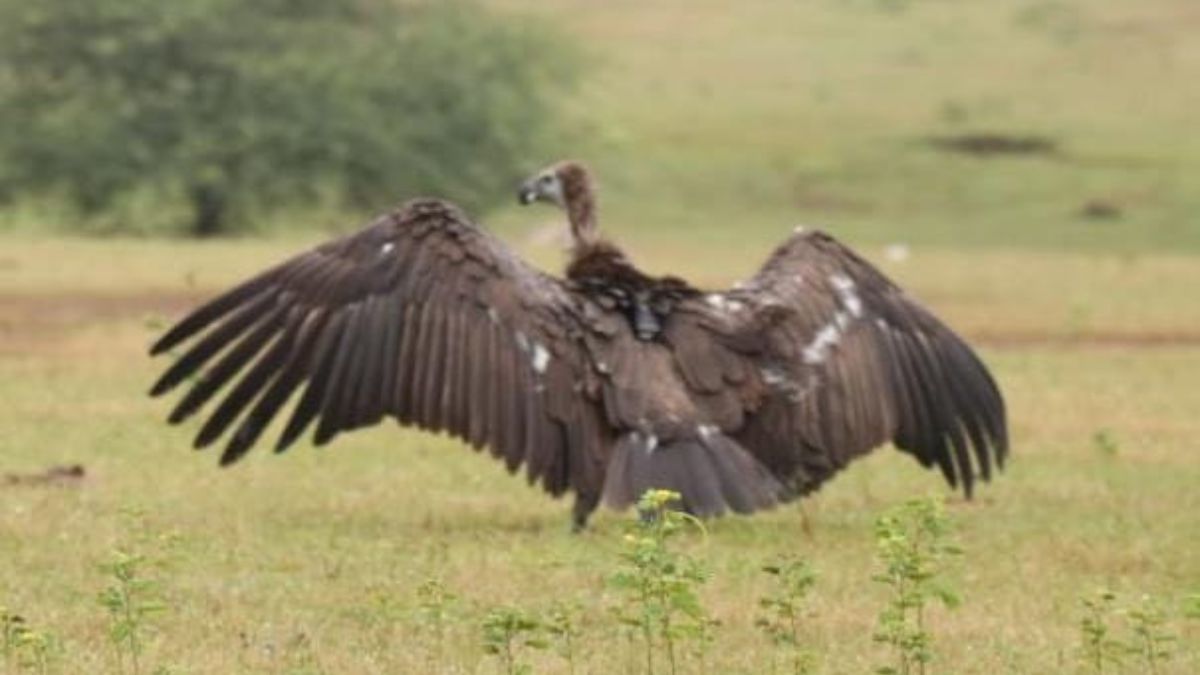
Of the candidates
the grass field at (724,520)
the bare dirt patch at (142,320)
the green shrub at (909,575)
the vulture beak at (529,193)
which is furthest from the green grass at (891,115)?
the green shrub at (909,575)

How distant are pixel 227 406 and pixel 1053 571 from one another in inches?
121

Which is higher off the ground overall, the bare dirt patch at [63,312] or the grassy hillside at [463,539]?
the bare dirt patch at [63,312]

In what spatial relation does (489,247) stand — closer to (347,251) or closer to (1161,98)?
(347,251)

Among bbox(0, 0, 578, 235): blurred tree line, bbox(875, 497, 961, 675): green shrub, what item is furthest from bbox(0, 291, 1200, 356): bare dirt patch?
bbox(875, 497, 961, 675): green shrub

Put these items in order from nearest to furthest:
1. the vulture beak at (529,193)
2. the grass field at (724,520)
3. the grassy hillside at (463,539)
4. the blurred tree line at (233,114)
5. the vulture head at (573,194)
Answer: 1. the grassy hillside at (463,539)
2. the grass field at (724,520)
3. the vulture head at (573,194)
4. the vulture beak at (529,193)
5. the blurred tree line at (233,114)

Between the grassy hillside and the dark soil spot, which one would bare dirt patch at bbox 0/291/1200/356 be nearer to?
the grassy hillside

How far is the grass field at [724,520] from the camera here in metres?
9.84

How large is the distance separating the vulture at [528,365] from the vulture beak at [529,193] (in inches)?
50.2

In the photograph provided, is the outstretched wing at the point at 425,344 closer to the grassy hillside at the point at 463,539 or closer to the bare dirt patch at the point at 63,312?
the grassy hillside at the point at 463,539

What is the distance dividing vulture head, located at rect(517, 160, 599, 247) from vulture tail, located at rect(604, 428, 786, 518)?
1261 mm

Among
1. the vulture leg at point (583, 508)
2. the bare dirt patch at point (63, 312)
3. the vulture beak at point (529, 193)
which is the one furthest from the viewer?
the bare dirt patch at point (63, 312)

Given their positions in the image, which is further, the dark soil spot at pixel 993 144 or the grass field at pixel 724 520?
the dark soil spot at pixel 993 144

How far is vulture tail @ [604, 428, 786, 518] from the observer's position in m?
11.1

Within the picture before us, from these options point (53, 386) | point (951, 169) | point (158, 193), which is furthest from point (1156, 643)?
point (951, 169)
